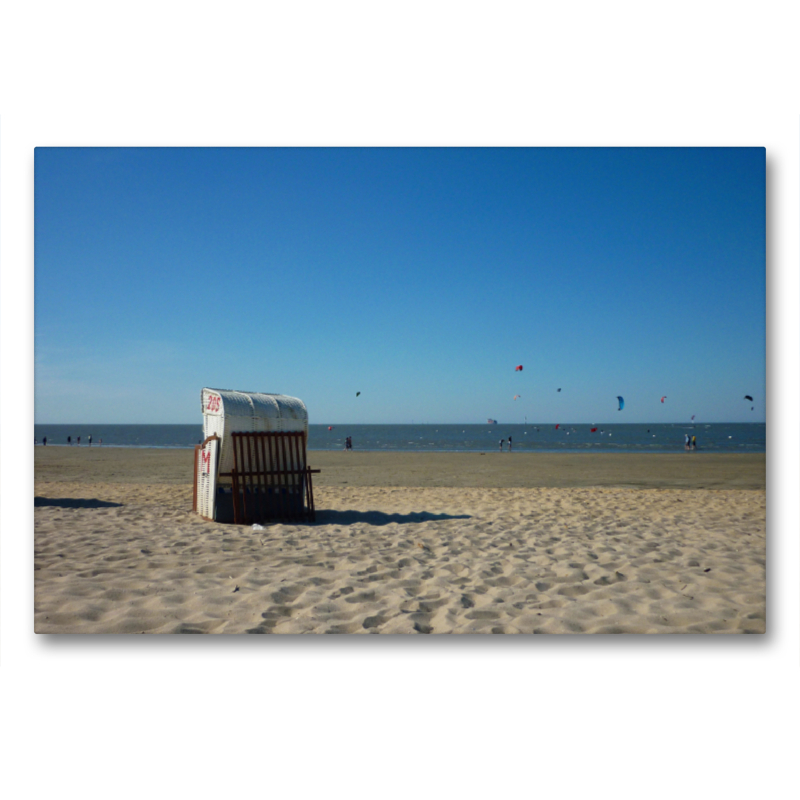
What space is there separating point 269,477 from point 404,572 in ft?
9.79

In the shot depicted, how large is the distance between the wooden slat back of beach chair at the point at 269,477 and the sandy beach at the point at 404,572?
1.13 feet

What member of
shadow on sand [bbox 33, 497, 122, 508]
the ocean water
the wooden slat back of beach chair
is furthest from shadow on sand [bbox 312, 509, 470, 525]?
the ocean water

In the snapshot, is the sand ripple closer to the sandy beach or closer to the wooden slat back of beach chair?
the sandy beach

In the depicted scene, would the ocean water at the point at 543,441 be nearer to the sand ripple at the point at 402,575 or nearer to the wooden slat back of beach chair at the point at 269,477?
the sand ripple at the point at 402,575

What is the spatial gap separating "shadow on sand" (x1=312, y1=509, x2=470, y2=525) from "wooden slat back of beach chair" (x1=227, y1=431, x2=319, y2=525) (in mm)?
326

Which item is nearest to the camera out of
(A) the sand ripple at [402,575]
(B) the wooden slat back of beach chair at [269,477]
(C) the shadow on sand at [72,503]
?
(A) the sand ripple at [402,575]

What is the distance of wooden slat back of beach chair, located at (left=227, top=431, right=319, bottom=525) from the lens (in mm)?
6805

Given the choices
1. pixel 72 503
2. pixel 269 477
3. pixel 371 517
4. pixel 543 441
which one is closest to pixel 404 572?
pixel 269 477

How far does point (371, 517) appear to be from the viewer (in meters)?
7.80

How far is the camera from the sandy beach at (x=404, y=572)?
387 centimetres

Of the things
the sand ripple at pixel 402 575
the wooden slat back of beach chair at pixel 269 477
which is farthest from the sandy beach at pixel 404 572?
→ the wooden slat back of beach chair at pixel 269 477
